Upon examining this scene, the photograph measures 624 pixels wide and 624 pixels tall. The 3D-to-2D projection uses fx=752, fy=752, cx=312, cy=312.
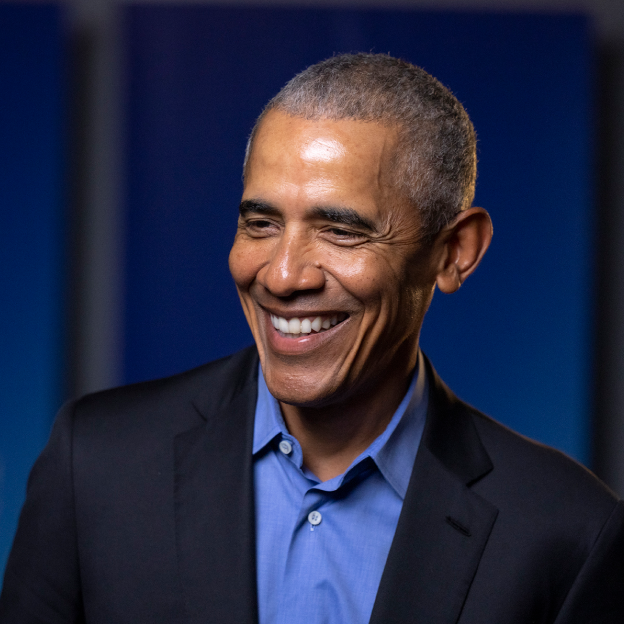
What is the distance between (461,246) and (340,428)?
0.47 meters

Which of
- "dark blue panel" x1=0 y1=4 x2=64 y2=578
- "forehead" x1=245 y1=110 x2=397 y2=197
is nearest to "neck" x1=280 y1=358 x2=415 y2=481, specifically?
"forehead" x1=245 y1=110 x2=397 y2=197

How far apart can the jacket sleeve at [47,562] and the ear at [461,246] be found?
89 centimetres

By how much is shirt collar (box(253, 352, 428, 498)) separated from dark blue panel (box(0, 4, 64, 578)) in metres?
2.00

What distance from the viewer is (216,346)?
3.42 meters

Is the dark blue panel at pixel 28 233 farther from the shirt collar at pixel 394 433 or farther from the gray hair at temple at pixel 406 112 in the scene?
the gray hair at temple at pixel 406 112

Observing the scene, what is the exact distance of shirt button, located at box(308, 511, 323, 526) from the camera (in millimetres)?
1504

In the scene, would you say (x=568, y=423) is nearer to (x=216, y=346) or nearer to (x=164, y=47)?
(x=216, y=346)

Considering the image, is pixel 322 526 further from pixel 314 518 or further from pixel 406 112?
pixel 406 112

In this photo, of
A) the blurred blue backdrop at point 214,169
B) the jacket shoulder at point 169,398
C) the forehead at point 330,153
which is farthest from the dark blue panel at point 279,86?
the forehead at point 330,153

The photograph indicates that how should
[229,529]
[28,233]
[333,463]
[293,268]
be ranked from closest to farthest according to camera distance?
1. [293,268]
2. [229,529]
3. [333,463]
4. [28,233]

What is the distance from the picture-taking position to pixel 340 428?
1.60 meters

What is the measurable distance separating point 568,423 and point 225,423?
232cm

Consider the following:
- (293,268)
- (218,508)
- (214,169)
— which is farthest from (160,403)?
(214,169)

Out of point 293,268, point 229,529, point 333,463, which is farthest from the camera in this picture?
point 333,463
